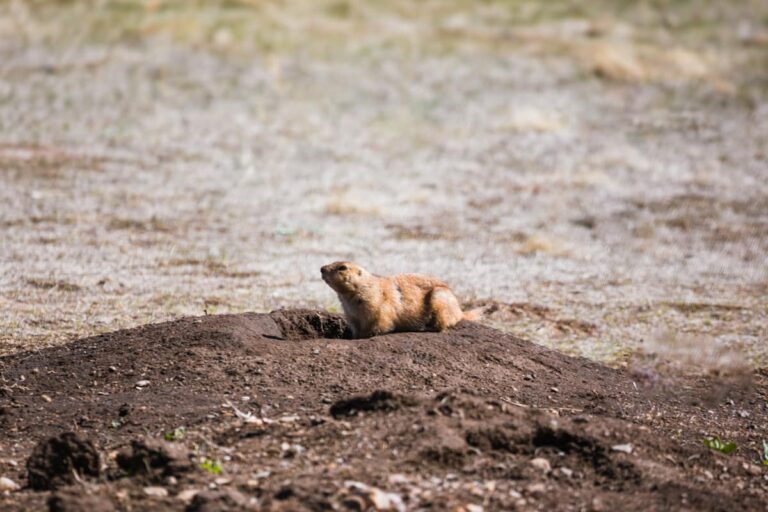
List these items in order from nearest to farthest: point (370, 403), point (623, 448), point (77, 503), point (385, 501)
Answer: point (77, 503)
point (385, 501)
point (623, 448)
point (370, 403)

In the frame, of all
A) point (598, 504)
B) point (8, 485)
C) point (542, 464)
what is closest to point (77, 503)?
point (8, 485)

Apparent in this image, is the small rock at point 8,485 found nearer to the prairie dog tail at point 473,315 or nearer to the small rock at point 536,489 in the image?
the small rock at point 536,489

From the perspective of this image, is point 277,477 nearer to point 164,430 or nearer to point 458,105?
point 164,430

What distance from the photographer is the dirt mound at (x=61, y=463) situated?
5246mm

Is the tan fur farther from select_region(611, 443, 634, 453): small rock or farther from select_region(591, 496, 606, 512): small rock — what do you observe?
select_region(591, 496, 606, 512): small rock

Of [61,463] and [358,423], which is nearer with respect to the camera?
[61,463]

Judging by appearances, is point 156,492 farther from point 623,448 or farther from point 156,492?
point 623,448

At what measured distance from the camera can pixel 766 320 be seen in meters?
11.3

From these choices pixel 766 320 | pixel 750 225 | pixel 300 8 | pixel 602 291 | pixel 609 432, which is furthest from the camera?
pixel 300 8

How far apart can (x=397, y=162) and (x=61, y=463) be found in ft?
46.2

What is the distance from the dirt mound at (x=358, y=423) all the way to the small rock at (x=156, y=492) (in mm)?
11

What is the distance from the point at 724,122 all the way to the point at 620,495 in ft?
59.8

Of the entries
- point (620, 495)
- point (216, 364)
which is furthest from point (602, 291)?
point (620, 495)

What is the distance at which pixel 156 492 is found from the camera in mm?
5035
